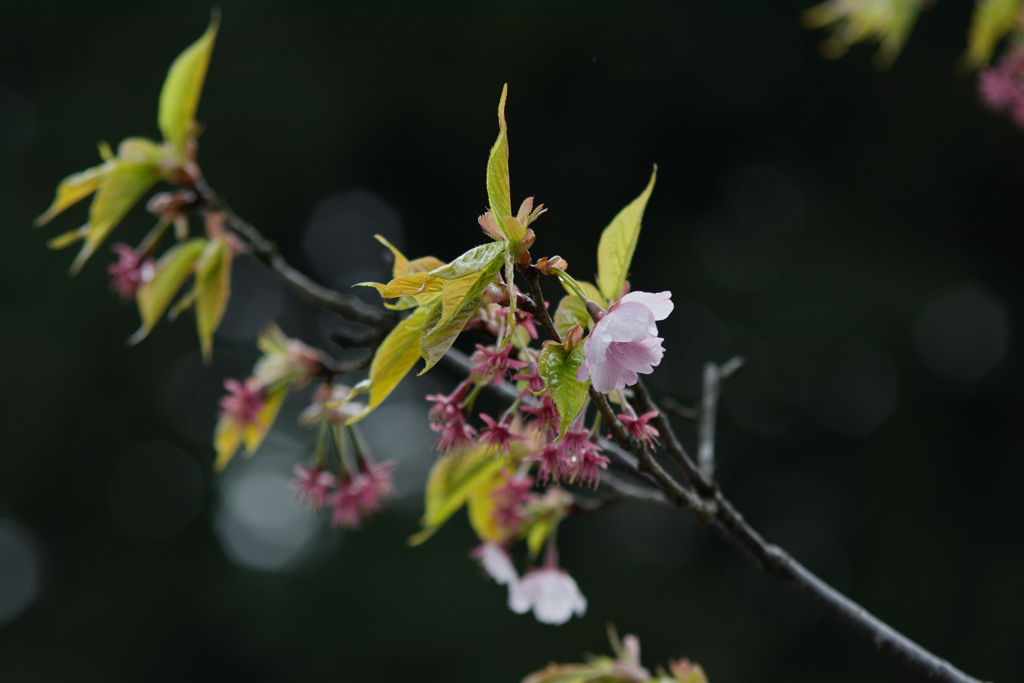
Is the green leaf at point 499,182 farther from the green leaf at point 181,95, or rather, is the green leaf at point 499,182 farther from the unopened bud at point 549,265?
the green leaf at point 181,95

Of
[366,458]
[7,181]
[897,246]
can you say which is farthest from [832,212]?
[7,181]

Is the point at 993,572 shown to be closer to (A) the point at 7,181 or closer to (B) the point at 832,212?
(B) the point at 832,212

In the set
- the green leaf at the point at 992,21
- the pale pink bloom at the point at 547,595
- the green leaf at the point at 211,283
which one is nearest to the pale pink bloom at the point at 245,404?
the green leaf at the point at 211,283

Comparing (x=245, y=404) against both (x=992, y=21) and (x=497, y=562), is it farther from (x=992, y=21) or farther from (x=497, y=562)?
(x=992, y=21)

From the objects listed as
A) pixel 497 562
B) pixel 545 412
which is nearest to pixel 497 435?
pixel 545 412

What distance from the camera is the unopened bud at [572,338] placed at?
1.22ft

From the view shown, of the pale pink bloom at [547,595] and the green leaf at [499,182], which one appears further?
the pale pink bloom at [547,595]

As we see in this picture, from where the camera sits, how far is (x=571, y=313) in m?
0.41

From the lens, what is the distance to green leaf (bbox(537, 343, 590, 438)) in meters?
0.35

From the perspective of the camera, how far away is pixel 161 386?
4.15 meters

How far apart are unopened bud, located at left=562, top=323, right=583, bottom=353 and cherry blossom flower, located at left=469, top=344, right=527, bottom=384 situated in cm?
3

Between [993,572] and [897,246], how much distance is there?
1609 millimetres

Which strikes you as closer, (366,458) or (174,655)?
(366,458)

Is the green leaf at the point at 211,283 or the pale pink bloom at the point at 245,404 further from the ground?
the green leaf at the point at 211,283
